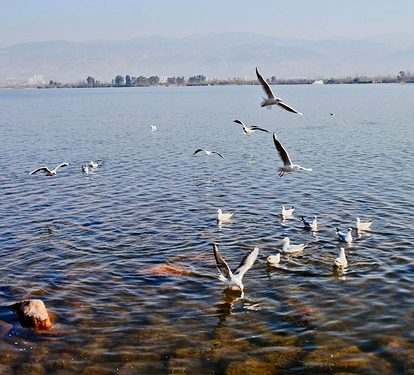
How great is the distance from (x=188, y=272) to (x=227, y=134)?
3981 centimetres

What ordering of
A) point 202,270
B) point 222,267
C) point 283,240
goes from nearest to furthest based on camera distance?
point 222,267
point 202,270
point 283,240

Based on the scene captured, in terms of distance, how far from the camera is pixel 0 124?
69062 mm

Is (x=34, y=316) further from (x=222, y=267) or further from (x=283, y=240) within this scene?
(x=283, y=240)

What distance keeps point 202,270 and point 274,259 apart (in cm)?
247

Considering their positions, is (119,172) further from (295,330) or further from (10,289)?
(295,330)

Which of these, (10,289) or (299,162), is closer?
(10,289)

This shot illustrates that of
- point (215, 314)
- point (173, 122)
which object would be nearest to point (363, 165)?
point (215, 314)

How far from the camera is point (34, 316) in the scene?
41.6ft

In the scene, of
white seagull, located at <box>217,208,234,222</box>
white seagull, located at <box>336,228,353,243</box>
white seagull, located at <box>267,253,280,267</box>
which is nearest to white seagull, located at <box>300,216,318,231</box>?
white seagull, located at <box>336,228,353,243</box>

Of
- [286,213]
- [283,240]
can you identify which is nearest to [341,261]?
[283,240]

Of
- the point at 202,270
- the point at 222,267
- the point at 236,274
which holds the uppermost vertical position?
the point at 222,267

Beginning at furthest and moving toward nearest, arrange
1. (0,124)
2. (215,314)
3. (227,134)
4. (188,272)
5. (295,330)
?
(0,124) < (227,134) < (188,272) < (215,314) < (295,330)

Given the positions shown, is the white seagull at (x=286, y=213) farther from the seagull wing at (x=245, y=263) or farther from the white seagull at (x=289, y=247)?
the seagull wing at (x=245, y=263)

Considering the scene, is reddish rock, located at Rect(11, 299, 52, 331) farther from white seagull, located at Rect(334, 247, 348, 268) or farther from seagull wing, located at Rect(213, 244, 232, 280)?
white seagull, located at Rect(334, 247, 348, 268)
